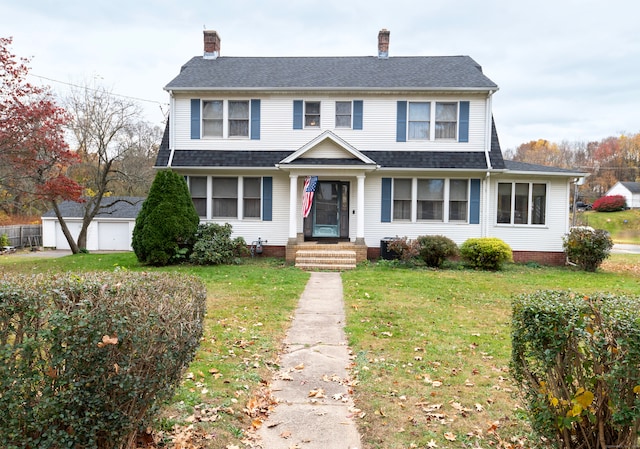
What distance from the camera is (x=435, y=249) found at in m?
13.8

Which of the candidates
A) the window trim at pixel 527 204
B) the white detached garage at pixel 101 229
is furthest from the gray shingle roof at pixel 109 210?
the window trim at pixel 527 204

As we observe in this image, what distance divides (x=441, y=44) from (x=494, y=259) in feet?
63.1

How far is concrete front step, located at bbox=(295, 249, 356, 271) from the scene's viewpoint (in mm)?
13630

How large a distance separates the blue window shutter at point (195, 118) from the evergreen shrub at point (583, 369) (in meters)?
15.1

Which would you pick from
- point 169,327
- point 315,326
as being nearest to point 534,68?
point 315,326

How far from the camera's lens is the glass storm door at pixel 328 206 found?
1633 cm

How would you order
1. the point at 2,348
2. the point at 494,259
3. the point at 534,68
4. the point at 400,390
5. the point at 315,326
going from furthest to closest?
the point at 534,68 < the point at 494,259 < the point at 315,326 < the point at 400,390 < the point at 2,348

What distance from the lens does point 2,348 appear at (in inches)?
100

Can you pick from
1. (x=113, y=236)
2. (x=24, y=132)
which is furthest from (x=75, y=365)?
(x=113, y=236)

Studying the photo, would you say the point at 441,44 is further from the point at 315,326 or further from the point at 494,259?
the point at 315,326

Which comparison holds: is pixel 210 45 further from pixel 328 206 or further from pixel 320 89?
pixel 328 206

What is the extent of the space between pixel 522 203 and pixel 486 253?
3499 millimetres

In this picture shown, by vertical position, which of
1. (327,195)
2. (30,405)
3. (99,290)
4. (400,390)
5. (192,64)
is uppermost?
(192,64)

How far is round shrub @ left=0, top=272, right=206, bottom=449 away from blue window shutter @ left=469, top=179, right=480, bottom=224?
1444 centimetres
